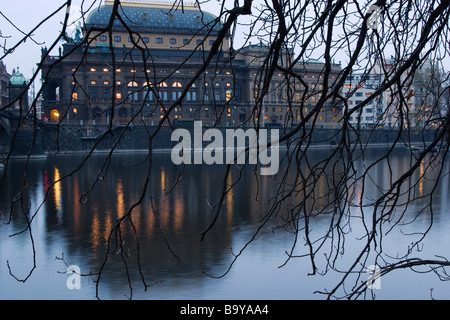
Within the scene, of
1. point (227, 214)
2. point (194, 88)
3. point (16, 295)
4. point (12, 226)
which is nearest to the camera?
point (16, 295)

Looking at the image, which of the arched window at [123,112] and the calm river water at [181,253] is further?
the arched window at [123,112]

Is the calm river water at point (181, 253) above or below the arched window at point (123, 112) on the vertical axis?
below

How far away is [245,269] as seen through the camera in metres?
10.3

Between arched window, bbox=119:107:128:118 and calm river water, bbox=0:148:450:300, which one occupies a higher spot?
arched window, bbox=119:107:128:118

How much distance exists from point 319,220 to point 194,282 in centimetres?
631

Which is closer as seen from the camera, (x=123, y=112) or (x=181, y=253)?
(x=181, y=253)

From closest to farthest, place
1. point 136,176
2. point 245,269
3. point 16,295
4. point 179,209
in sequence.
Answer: point 16,295 < point 245,269 < point 179,209 < point 136,176

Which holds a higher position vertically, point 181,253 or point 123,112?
point 123,112

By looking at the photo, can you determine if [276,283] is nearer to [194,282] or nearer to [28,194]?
[194,282]

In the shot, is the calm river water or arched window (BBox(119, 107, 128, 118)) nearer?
the calm river water

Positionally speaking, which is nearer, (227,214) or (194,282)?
(194,282)

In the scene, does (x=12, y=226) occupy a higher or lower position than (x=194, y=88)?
lower
